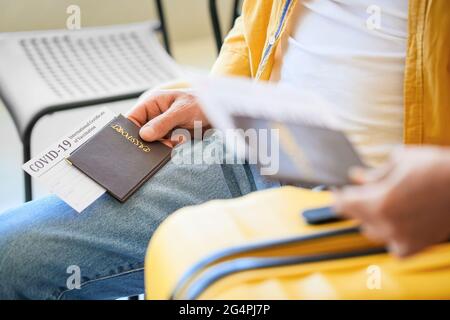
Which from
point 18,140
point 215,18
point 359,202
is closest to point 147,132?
point 359,202

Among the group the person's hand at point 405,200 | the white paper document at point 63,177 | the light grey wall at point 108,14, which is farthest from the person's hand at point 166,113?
the light grey wall at point 108,14

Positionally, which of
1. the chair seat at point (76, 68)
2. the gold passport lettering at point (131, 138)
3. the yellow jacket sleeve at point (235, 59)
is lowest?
the chair seat at point (76, 68)

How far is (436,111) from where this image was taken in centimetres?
68

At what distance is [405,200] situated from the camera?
0.43 meters

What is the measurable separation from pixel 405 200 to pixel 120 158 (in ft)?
1.47

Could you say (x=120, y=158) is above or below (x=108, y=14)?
above

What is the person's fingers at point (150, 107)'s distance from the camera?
858 millimetres

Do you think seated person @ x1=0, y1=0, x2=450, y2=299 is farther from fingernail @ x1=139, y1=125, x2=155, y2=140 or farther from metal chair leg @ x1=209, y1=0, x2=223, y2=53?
metal chair leg @ x1=209, y1=0, x2=223, y2=53

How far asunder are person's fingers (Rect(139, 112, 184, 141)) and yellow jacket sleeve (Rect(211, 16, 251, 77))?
13 cm

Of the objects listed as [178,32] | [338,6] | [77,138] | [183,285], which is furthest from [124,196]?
[178,32]

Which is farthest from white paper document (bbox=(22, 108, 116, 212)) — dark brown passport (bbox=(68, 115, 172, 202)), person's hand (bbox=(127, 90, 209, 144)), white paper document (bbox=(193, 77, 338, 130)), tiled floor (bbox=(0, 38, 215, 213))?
tiled floor (bbox=(0, 38, 215, 213))

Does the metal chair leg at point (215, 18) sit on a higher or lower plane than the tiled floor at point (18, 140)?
higher

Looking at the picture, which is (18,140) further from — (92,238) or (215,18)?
(92,238)

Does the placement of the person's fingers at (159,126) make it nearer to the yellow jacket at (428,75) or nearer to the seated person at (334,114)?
the seated person at (334,114)
